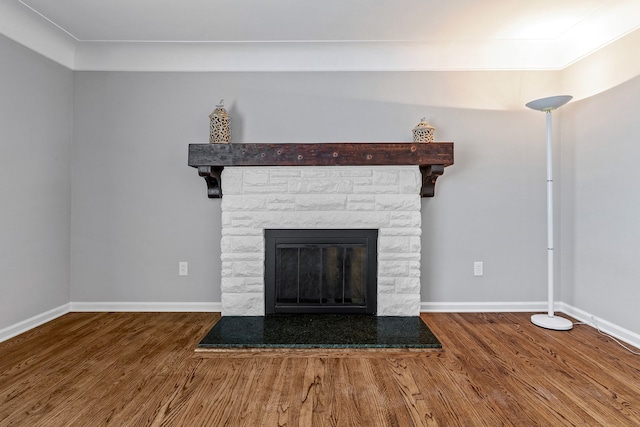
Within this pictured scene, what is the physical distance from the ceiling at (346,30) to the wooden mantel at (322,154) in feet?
2.51

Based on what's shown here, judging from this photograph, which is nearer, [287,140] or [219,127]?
[219,127]

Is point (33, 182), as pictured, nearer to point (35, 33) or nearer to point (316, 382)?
point (35, 33)

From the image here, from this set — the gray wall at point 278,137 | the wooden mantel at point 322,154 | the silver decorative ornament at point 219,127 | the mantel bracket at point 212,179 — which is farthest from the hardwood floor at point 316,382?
the silver decorative ornament at point 219,127

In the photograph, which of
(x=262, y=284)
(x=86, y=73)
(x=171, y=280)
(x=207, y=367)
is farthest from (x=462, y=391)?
(x=86, y=73)

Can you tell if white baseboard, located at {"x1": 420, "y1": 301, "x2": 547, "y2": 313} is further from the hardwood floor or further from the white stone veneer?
the hardwood floor

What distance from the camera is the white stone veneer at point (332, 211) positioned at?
2.60 meters

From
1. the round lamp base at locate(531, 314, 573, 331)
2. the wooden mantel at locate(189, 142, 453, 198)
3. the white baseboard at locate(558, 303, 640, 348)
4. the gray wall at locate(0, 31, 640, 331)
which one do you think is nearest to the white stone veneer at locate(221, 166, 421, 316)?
the wooden mantel at locate(189, 142, 453, 198)

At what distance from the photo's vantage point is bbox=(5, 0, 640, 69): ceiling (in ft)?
7.11

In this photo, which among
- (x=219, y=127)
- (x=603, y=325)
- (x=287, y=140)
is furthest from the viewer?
(x=287, y=140)

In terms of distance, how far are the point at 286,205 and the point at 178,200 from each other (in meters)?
0.92

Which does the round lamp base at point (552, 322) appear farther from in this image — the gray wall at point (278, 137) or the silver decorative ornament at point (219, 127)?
the silver decorative ornament at point (219, 127)

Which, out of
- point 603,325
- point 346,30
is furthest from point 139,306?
point 603,325

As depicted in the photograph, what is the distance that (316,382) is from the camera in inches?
67.6

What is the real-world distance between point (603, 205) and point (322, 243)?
2067mm
